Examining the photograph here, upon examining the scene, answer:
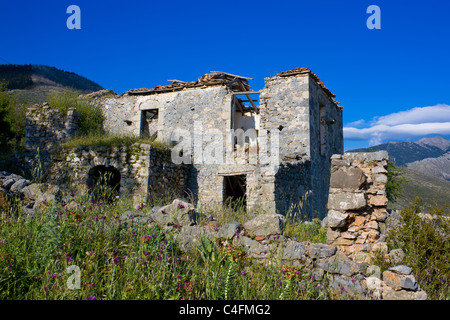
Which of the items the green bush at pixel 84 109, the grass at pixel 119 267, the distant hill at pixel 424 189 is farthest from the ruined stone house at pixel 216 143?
the distant hill at pixel 424 189

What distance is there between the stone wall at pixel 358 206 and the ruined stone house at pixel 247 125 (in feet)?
14.9

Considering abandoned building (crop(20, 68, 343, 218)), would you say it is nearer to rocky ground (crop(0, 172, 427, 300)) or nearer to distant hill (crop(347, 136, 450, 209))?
distant hill (crop(347, 136, 450, 209))

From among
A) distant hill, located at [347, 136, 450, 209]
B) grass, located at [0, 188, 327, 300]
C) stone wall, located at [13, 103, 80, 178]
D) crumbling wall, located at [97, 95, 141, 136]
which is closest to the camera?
grass, located at [0, 188, 327, 300]

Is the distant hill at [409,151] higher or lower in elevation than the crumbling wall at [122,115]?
higher

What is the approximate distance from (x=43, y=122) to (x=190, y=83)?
628 centimetres

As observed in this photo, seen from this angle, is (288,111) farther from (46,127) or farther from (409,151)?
(409,151)

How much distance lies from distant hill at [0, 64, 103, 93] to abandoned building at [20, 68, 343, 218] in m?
25.6

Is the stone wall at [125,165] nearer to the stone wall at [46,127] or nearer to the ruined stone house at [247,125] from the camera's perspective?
the ruined stone house at [247,125]

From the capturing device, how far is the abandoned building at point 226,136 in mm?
10875

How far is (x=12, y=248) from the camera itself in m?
3.66

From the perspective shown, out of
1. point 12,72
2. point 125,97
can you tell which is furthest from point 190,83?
point 12,72

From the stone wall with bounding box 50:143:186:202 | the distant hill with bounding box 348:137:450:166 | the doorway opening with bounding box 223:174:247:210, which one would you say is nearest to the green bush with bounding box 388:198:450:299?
the stone wall with bounding box 50:143:186:202

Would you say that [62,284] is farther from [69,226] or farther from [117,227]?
[117,227]

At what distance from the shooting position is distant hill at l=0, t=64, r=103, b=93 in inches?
1394
